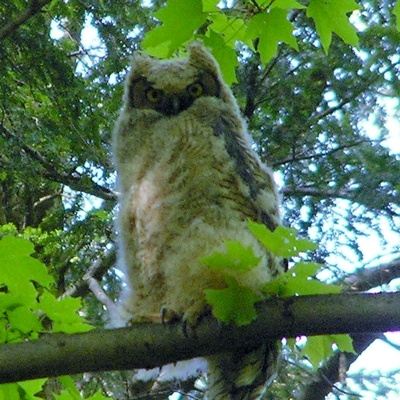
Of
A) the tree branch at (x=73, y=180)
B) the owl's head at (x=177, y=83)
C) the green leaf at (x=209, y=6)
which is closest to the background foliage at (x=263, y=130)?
the tree branch at (x=73, y=180)

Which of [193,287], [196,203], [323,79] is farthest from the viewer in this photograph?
[323,79]

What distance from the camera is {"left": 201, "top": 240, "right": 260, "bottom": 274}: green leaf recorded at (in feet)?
5.29

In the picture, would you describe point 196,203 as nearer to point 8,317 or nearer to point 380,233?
point 8,317

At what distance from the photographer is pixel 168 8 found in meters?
1.87

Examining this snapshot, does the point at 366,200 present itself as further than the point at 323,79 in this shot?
No

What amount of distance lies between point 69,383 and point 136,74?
164 centimetres

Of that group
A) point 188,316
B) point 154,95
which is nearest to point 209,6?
point 154,95

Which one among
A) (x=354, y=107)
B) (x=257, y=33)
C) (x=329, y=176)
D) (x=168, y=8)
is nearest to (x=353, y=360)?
(x=329, y=176)

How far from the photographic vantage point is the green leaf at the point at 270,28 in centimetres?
202

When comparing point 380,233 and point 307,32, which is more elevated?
point 307,32

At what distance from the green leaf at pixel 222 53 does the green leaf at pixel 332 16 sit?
1.47 ft

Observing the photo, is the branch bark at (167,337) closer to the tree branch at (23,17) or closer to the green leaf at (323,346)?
the green leaf at (323,346)

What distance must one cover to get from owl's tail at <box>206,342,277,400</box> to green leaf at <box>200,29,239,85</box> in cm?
111

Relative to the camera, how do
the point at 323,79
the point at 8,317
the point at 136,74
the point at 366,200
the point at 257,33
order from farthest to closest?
the point at 323,79
the point at 366,200
the point at 136,74
the point at 257,33
the point at 8,317
